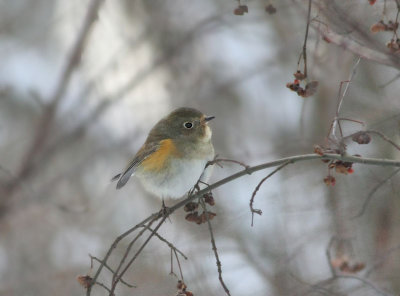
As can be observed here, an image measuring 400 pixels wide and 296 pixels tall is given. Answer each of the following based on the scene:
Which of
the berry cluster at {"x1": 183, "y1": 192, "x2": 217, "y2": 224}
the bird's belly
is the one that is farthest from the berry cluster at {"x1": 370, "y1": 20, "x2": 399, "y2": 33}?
the bird's belly

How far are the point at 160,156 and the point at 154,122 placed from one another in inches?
168

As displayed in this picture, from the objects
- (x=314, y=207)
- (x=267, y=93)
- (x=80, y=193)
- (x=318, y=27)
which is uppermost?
(x=267, y=93)

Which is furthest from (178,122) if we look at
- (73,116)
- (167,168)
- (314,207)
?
(73,116)

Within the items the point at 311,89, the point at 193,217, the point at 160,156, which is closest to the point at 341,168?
the point at 311,89

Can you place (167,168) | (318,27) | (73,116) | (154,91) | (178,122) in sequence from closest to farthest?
1. (318,27)
2. (167,168)
3. (178,122)
4. (73,116)
5. (154,91)

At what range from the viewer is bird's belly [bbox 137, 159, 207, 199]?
354 centimetres

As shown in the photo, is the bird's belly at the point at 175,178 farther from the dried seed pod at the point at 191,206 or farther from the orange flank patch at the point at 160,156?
the dried seed pod at the point at 191,206

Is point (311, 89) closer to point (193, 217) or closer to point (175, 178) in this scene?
point (193, 217)

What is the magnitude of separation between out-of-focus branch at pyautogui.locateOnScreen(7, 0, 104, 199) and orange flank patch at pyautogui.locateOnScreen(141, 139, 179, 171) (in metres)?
1.97

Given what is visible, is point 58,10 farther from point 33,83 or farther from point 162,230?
point 162,230

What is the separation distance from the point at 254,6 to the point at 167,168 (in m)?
4.04

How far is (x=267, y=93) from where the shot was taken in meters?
9.05

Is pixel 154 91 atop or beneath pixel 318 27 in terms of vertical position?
atop

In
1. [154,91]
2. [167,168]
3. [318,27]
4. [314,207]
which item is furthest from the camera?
[154,91]
